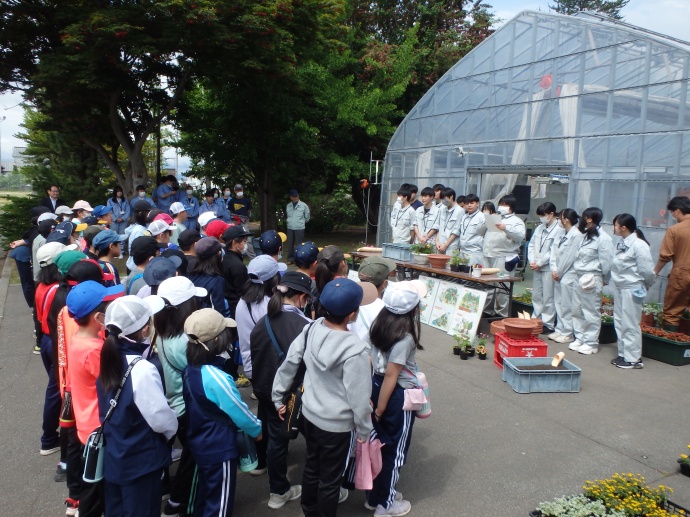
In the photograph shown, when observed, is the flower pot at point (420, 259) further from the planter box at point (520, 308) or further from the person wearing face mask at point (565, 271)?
the person wearing face mask at point (565, 271)

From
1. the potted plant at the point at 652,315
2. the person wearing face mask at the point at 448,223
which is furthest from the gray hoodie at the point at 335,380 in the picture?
the person wearing face mask at the point at 448,223

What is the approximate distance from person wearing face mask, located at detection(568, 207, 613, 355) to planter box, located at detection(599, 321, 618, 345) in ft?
1.40

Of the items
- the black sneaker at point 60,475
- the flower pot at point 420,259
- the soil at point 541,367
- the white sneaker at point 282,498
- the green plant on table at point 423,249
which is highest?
the green plant on table at point 423,249

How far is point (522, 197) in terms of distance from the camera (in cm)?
1493

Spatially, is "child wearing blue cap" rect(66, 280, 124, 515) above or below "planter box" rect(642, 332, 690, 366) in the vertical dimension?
above

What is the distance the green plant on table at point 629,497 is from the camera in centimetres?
304

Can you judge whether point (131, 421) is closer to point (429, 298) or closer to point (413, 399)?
point (413, 399)

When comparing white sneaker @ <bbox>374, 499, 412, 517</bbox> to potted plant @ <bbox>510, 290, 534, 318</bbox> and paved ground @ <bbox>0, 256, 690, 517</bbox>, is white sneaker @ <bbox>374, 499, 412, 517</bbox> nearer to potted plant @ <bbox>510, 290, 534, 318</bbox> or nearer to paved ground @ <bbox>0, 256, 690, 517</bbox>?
paved ground @ <bbox>0, 256, 690, 517</bbox>

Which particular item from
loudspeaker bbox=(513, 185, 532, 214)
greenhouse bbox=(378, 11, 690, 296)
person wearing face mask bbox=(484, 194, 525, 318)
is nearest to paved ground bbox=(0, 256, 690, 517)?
person wearing face mask bbox=(484, 194, 525, 318)

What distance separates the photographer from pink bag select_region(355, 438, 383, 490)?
326 centimetres

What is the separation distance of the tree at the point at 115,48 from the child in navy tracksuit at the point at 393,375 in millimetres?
10943

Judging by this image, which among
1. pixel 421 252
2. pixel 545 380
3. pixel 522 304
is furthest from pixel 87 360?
pixel 522 304

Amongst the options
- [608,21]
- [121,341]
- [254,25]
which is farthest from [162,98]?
[121,341]

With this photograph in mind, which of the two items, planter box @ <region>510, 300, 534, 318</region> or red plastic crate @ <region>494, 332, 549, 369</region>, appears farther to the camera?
planter box @ <region>510, 300, 534, 318</region>
